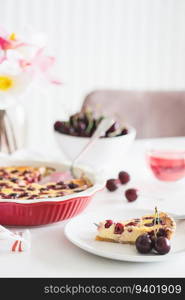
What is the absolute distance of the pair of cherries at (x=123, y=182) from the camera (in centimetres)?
140

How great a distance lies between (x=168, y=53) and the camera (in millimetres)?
4035

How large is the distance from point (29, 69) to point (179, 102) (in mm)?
1238

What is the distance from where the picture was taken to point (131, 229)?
1.07 m

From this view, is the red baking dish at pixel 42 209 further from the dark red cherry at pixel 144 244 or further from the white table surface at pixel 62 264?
the dark red cherry at pixel 144 244

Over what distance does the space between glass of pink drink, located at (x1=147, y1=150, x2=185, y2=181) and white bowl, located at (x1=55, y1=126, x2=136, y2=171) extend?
10 cm

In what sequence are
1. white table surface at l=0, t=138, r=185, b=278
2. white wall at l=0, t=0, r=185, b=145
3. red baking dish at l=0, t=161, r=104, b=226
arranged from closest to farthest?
white table surface at l=0, t=138, r=185, b=278
red baking dish at l=0, t=161, r=104, b=226
white wall at l=0, t=0, r=185, b=145

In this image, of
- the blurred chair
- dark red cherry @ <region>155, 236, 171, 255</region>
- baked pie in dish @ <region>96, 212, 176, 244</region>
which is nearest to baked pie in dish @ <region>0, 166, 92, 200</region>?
baked pie in dish @ <region>96, 212, 176, 244</region>

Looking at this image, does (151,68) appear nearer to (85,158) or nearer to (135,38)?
(135,38)

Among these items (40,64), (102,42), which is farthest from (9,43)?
(102,42)

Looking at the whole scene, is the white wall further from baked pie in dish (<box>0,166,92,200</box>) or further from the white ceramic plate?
the white ceramic plate

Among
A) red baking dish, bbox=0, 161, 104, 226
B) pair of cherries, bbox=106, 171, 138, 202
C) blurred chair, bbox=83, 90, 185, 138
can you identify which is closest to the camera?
red baking dish, bbox=0, 161, 104, 226

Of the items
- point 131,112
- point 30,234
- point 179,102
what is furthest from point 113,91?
point 30,234

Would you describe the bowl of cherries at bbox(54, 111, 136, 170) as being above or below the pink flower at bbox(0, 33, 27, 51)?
Answer: below

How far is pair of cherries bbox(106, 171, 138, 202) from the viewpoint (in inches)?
55.1
